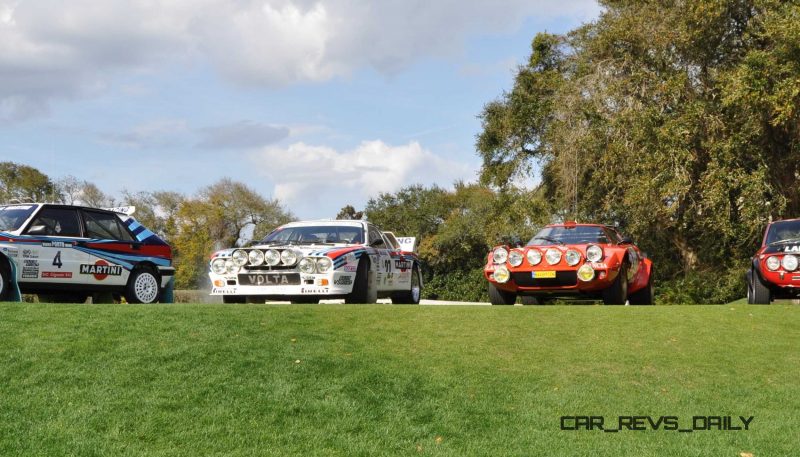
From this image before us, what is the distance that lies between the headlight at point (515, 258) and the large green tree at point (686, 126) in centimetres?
885

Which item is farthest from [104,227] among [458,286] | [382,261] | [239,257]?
[458,286]

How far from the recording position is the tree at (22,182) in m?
53.6

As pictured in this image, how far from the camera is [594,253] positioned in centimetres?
1243

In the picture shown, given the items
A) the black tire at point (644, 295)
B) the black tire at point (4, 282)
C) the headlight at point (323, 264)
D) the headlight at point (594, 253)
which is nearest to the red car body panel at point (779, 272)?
the black tire at point (644, 295)

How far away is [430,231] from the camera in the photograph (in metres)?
56.2

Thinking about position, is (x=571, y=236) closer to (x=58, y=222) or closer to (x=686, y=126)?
(x=58, y=222)

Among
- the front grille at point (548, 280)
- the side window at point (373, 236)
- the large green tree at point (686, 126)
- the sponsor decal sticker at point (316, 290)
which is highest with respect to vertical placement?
the large green tree at point (686, 126)

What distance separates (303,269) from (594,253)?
4350 mm

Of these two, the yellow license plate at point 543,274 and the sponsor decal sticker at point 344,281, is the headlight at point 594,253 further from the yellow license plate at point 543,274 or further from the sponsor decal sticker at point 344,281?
the sponsor decal sticker at point 344,281

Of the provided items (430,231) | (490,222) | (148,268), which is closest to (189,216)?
(430,231)

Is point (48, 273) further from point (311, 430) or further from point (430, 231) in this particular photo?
point (430, 231)

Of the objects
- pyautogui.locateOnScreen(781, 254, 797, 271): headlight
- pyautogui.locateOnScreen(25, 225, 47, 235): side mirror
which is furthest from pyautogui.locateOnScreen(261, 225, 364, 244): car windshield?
pyautogui.locateOnScreen(781, 254, 797, 271): headlight

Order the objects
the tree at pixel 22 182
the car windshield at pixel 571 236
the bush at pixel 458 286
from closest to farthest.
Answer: the car windshield at pixel 571 236 < the bush at pixel 458 286 < the tree at pixel 22 182

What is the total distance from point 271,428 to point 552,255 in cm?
751
